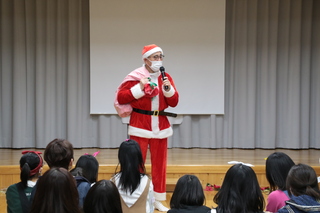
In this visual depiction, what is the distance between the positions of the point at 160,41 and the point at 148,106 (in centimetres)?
232

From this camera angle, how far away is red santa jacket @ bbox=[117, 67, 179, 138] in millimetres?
3421

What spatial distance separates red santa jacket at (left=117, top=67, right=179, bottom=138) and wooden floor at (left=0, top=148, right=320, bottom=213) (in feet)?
2.54

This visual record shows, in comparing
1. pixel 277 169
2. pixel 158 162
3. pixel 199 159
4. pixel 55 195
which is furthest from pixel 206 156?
pixel 55 195

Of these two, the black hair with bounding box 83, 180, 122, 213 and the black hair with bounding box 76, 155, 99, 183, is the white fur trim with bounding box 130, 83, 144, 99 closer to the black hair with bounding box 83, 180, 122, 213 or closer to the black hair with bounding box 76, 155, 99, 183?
the black hair with bounding box 76, 155, 99, 183

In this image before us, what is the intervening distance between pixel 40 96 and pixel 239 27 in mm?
2865

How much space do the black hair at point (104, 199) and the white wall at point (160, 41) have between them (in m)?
3.84

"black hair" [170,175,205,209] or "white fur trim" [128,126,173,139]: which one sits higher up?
"white fur trim" [128,126,173,139]

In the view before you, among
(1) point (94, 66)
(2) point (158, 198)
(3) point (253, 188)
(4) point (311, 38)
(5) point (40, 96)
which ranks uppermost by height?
(4) point (311, 38)

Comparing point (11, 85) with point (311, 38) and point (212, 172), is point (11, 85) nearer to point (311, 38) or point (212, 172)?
Answer: point (212, 172)

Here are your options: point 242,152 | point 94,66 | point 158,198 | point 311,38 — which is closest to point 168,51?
point 94,66

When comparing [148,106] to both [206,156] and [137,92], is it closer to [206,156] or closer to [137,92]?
[137,92]

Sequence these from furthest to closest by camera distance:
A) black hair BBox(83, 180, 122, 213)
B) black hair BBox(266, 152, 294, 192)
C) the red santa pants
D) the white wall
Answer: the white wall, the red santa pants, black hair BBox(266, 152, 294, 192), black hair BBox(83, 180, 122, 213)

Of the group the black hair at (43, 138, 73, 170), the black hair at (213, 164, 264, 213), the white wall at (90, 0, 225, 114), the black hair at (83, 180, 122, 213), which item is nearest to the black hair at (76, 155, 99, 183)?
the black hair at (43, 138, 73, 170)

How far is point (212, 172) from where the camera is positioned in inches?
177
